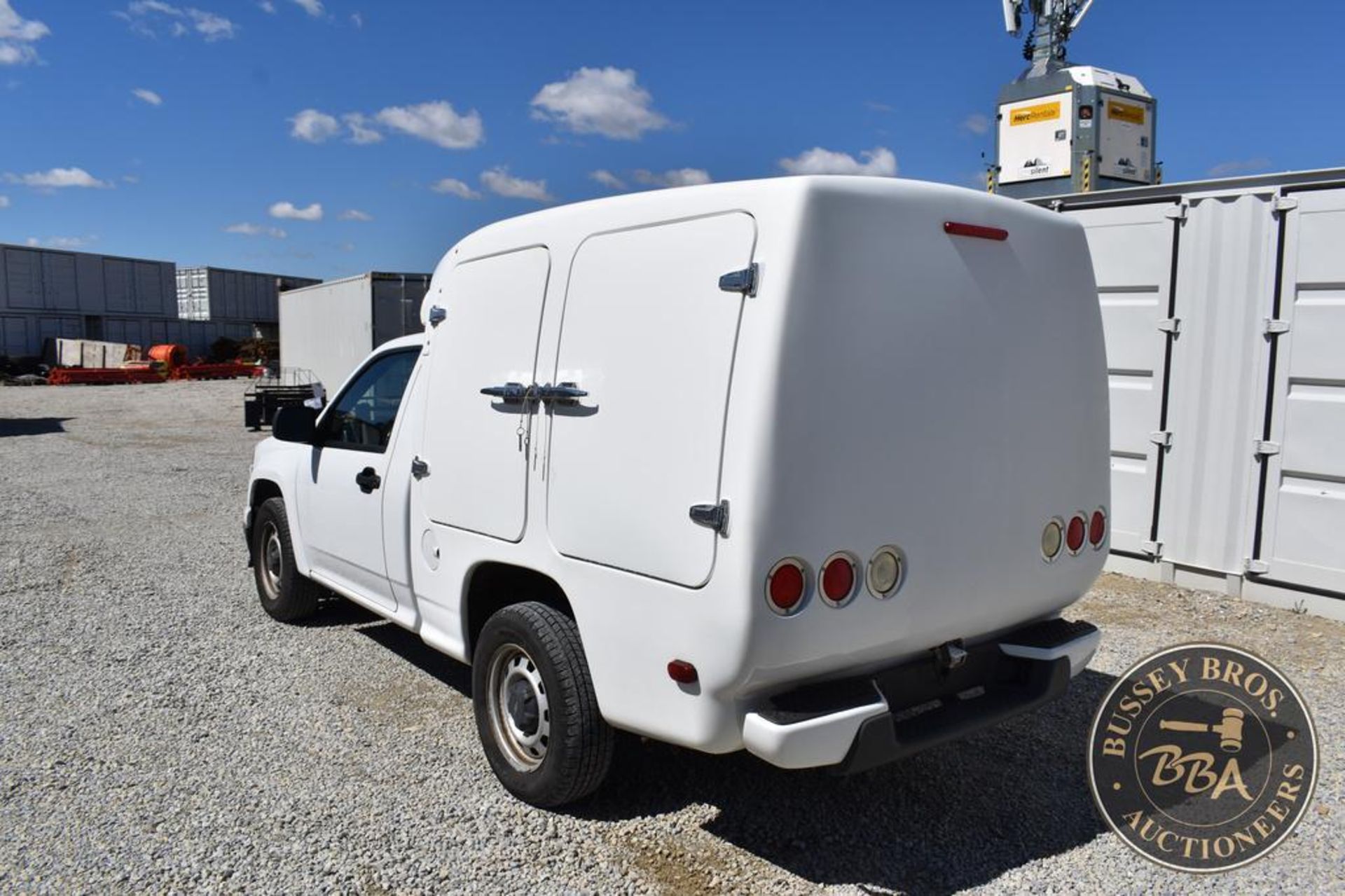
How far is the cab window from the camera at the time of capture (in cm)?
484

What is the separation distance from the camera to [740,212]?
9.65 ft

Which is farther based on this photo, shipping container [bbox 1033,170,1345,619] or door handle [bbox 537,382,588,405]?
shipping container [bbox 1033,170,1345,619]

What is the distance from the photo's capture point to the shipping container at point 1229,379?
621 cm

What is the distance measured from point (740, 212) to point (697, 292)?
27 cm

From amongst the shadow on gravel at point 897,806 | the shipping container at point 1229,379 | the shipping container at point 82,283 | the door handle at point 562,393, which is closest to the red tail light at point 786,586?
the door handle at point 562,393

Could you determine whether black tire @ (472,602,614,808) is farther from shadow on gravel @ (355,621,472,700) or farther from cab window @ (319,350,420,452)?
cab window @ (319,350,420,452)

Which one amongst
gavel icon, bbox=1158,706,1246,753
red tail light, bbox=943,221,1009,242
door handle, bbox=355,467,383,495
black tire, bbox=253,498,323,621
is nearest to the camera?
red tail light, bbox=943,221,1009,242

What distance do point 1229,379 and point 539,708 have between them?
18.1ft

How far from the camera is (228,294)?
54.1 meters

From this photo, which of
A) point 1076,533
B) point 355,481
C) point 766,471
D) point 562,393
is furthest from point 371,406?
point 1076,533

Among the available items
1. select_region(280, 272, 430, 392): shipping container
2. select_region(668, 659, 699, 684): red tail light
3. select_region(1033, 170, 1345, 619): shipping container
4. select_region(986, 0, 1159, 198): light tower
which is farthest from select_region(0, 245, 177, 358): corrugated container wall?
select_region(668, 659, 699, 684): red tail light

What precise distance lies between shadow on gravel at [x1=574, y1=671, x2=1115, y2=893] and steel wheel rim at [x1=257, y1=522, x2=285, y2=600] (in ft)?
10.2

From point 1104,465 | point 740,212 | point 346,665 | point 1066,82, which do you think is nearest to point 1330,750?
point 1104,465

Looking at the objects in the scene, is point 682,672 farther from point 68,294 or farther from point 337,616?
point 68,294
